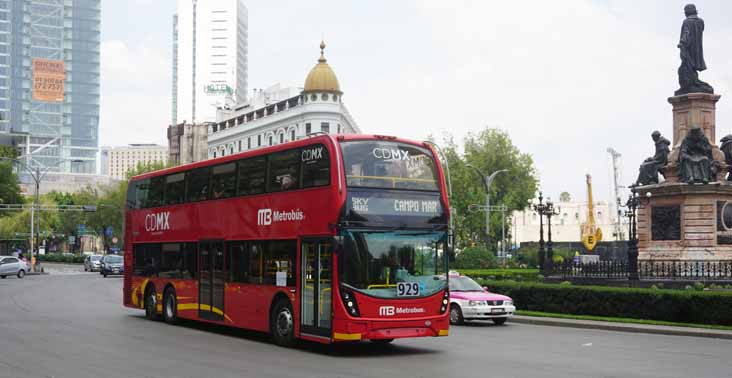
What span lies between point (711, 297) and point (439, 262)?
31.7 feet

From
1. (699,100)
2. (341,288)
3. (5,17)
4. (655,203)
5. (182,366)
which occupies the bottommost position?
(182,366)

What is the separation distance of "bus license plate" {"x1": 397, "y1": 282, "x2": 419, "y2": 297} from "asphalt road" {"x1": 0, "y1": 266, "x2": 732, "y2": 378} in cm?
118

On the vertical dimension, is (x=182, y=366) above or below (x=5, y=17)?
below

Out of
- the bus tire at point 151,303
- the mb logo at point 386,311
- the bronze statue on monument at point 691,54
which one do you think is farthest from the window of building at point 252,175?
the bronze statue on monument at point 691,54

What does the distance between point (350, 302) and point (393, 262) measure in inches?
45.9

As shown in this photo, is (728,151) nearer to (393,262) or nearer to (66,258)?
(393,262)

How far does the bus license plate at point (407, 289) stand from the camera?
16.8m

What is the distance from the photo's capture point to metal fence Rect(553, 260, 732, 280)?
3188cm

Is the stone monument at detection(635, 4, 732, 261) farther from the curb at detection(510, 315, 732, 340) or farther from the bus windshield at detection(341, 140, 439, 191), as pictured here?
the bus windshield at detection(341, 140, 439, 191)

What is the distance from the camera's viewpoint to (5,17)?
19525 cm

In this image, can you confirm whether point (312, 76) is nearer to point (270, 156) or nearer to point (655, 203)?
point (655, 203)

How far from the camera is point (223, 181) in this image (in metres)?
21.0

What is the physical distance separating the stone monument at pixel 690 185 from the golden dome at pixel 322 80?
6064 centimetres

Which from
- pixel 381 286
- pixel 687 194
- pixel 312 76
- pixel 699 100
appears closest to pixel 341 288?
pixel 381 286
